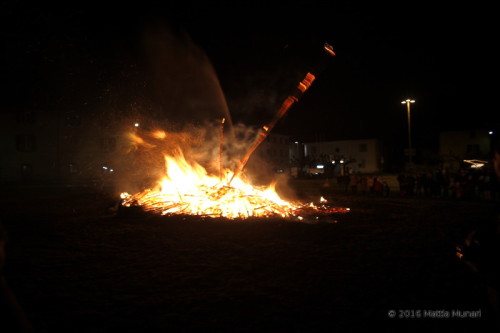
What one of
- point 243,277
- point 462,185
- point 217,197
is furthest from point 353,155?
point 243,277

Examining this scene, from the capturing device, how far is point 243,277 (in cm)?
589

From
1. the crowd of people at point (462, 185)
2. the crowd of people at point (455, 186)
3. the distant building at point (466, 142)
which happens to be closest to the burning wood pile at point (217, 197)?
the crowd of people at point (455, 186)

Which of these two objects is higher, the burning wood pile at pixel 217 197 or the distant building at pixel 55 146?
the distant building at pixel 55 146

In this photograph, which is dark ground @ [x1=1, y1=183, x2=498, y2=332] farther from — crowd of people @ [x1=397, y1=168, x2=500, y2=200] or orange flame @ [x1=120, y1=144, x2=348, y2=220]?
crowd of people @ [x1=397, y1=168, x2=500, y2=200]

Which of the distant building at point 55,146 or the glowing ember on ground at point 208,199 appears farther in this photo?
the distant building at point 55,146

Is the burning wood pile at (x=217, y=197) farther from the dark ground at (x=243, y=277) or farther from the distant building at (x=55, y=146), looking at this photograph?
the distant building at (x=55, y=146)

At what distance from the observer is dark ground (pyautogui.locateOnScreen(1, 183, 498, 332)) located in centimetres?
425

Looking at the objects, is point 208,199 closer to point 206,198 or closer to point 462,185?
point 206,198

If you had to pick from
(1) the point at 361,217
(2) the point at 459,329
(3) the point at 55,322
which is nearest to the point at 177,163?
(1) the point at 361,217

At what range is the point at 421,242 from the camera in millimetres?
8438

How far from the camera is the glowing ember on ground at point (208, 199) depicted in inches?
472

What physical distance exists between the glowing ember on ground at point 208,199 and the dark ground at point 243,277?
1.20m

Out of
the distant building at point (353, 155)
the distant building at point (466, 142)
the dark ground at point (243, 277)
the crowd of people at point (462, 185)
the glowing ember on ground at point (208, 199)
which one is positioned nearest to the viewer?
the dark ground at point (243, 277)

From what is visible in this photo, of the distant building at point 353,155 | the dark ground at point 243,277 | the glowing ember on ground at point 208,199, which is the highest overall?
the distant building at point 353,155
